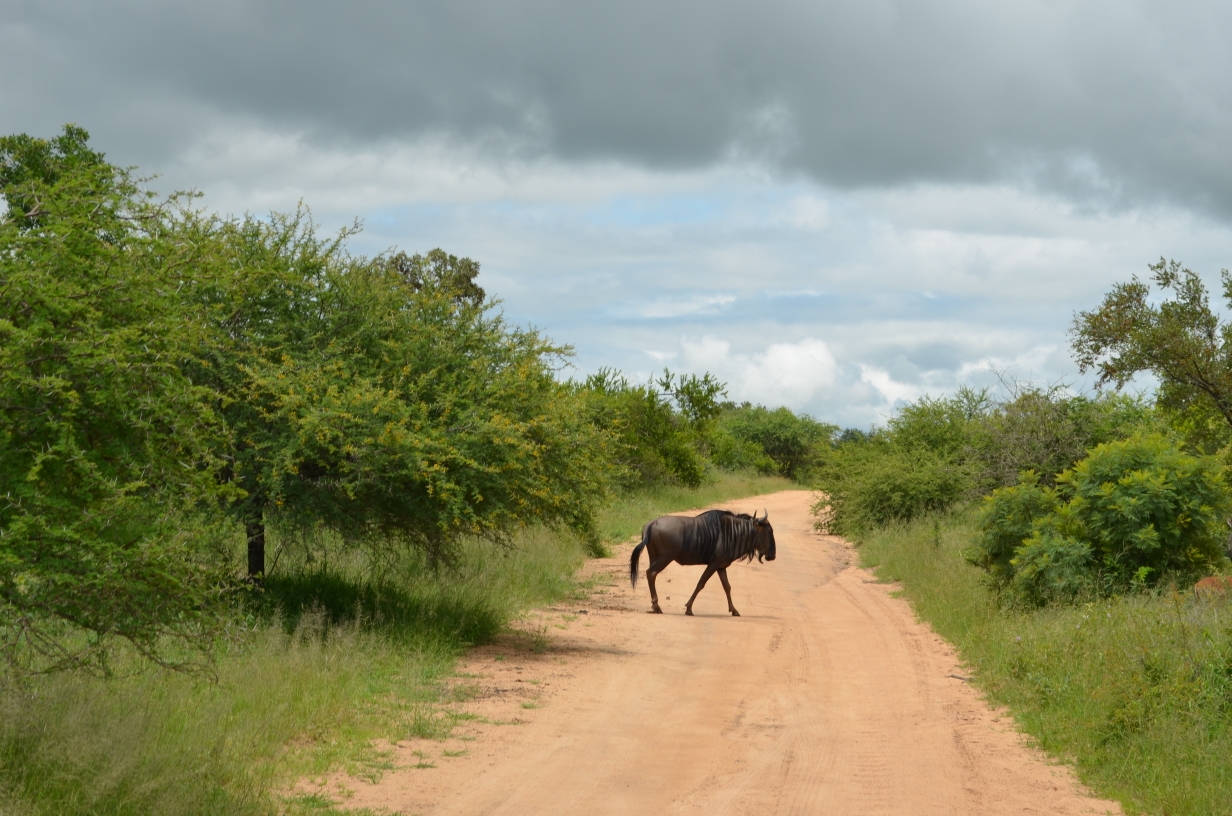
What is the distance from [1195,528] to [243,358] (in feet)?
39.9

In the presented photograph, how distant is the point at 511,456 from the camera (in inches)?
488

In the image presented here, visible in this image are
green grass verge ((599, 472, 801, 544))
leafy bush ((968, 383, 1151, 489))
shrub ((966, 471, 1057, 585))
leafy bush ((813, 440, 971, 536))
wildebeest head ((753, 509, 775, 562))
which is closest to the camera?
shrub ((966, 471, 1057, 585))

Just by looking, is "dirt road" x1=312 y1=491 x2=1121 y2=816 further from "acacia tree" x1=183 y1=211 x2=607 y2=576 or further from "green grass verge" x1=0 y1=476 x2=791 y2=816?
"acacia tree" x1=183 y1=211 x2=607 y2=576

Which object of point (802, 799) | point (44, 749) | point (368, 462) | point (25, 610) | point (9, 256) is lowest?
point (802, 799)

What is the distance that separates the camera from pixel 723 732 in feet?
31.7

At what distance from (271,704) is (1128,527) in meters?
10.9

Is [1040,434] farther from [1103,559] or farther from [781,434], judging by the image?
[781,434]

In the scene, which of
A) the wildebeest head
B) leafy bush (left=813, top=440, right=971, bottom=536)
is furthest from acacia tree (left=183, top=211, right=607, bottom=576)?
leafy bush (left=813, top=440, right=971, bottom=536)

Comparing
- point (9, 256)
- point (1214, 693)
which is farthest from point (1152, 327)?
point (9, 256)

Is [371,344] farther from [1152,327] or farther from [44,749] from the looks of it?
[1152,327]

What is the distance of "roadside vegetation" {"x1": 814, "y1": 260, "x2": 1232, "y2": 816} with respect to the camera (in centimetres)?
866

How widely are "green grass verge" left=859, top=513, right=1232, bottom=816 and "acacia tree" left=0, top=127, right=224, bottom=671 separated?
662 centimetres

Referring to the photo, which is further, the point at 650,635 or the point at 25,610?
the point at 650,635

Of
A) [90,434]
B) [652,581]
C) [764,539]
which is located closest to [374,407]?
[90,434]
